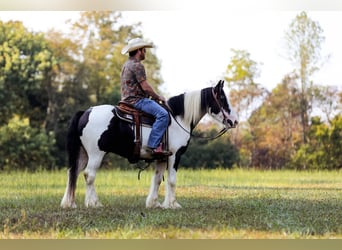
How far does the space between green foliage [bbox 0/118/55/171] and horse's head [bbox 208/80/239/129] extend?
3.60 meters

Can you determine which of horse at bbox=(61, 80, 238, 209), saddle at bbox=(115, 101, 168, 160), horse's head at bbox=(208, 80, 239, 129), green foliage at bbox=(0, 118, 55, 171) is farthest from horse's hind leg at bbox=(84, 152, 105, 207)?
green foliage at bbox=(0, 118, 55, 171)

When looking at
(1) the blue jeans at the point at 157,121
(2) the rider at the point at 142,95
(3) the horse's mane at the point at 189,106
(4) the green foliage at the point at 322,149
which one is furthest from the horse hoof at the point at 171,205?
(4) the green foliage at the point at 322,149

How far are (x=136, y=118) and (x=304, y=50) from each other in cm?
390

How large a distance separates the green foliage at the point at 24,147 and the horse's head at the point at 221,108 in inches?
142

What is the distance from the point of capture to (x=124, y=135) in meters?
6.99

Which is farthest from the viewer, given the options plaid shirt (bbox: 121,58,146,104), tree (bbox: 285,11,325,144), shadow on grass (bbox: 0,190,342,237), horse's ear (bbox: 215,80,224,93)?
tree (bbox: 285,11,325,144)

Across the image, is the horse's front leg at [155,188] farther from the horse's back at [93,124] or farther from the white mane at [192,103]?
the horse's back at [93,124]

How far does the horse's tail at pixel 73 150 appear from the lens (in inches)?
275

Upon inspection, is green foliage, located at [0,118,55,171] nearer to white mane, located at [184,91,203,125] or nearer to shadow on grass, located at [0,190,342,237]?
shadow on grass, located at [0,190,342,237]

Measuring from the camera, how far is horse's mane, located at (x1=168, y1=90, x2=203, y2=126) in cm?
725

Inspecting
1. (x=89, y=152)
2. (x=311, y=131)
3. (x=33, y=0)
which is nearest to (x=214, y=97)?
(x=89, y=152)

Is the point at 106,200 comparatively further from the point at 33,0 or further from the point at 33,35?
the point at 33,35

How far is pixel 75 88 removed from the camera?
415 inches

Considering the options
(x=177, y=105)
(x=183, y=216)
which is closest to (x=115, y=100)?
(x=177, y=105)
